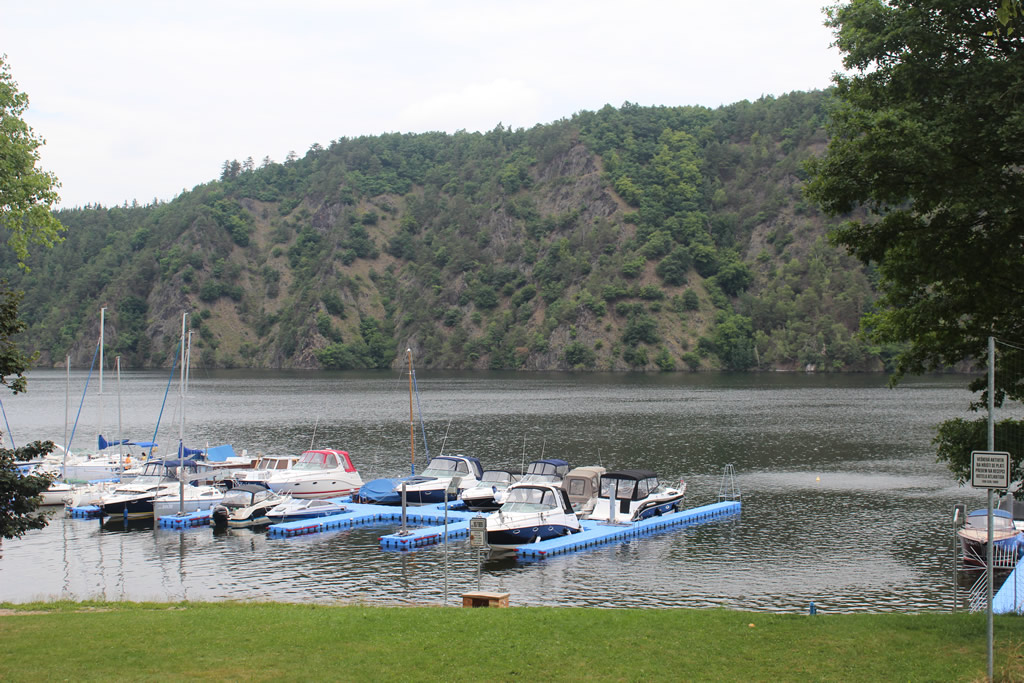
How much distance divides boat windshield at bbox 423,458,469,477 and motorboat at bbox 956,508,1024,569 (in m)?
26.5

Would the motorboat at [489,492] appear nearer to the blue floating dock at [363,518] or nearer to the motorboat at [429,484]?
the blue floating dock at [363,518]

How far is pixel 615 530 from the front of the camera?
4191 centimetres

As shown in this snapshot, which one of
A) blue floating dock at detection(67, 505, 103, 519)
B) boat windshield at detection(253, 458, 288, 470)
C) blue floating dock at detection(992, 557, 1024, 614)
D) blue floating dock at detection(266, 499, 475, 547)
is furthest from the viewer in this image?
boat windshield at detection(253, 458, 288, 470)

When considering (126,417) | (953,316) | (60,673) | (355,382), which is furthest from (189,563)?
(355,382)

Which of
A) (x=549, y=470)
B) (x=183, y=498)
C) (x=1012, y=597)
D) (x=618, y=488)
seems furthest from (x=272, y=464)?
(x=1012, y=597)

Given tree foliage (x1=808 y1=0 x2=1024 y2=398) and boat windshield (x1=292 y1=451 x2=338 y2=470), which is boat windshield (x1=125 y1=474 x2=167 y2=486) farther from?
tree foliage (x1=808 y1=0 x2=1024 y2=398)

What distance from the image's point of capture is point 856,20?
2133cm

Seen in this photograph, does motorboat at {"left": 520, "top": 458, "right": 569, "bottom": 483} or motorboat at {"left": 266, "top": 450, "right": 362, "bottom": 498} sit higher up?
A: motorboat at {"left": 520, "top": 458, "right": 569, "bottom": 483}

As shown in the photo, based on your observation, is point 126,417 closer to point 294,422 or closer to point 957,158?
point 294,422

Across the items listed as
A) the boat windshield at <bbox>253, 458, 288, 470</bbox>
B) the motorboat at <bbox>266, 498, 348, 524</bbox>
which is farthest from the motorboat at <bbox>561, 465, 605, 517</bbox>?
the boat windshield at <bbox>253, 458, 288, 470</bbox>

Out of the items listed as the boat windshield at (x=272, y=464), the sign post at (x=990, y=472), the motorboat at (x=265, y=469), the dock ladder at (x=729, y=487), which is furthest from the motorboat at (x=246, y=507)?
the sign post at (x=990, y=472)

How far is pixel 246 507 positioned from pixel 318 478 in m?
7.54

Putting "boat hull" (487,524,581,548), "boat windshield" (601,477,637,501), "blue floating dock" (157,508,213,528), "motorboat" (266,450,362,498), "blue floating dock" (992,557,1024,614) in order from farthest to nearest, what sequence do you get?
"motorboat" (266,450,362,498)
"boat windshield" (601,477,637,501)
"blue floating dock" (157,508,213,528)
"boat hull" (487,524,581,548)
"blue floating dock" (992,557,1024,614)

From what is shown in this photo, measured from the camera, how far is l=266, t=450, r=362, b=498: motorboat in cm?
5184
